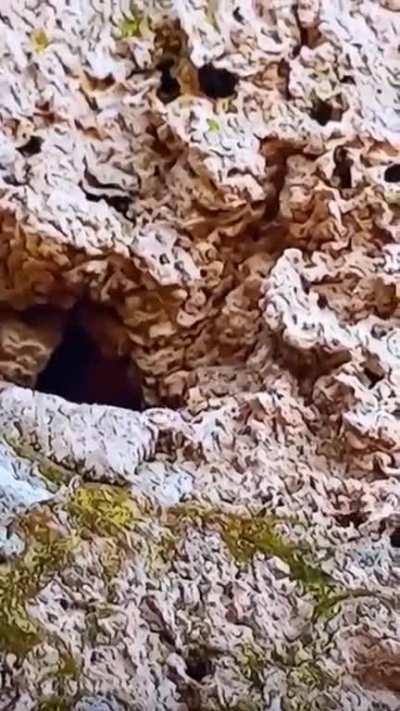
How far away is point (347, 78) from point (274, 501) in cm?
49

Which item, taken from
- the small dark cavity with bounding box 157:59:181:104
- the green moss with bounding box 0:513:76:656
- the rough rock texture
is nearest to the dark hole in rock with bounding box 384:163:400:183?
the rough rock texture

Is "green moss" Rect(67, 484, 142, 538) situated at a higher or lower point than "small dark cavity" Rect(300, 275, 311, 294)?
lower

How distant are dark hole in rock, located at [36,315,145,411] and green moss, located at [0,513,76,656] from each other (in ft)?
1.27

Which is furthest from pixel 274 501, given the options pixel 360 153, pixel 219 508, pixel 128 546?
pixel 360 153

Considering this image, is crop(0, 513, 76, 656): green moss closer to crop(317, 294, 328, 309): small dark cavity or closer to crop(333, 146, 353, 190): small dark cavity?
crop(317, 294, 328, 309): small dark cavity

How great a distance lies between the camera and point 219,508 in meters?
1.16

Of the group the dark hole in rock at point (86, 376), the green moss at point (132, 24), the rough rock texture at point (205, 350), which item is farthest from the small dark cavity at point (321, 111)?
the dark hole in rock at point (86, 376)

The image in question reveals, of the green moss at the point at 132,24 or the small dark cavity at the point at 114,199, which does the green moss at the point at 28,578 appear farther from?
the green moss at the point at 132,24

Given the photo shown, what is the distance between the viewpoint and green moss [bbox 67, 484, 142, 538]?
3.60ft

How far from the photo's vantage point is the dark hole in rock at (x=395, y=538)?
113cm

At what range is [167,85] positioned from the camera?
4.57 ft

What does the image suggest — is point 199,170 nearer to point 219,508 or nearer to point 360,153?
point 360,153

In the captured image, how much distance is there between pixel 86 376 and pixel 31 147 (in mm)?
288

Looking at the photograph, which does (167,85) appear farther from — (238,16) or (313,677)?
(313,677)
